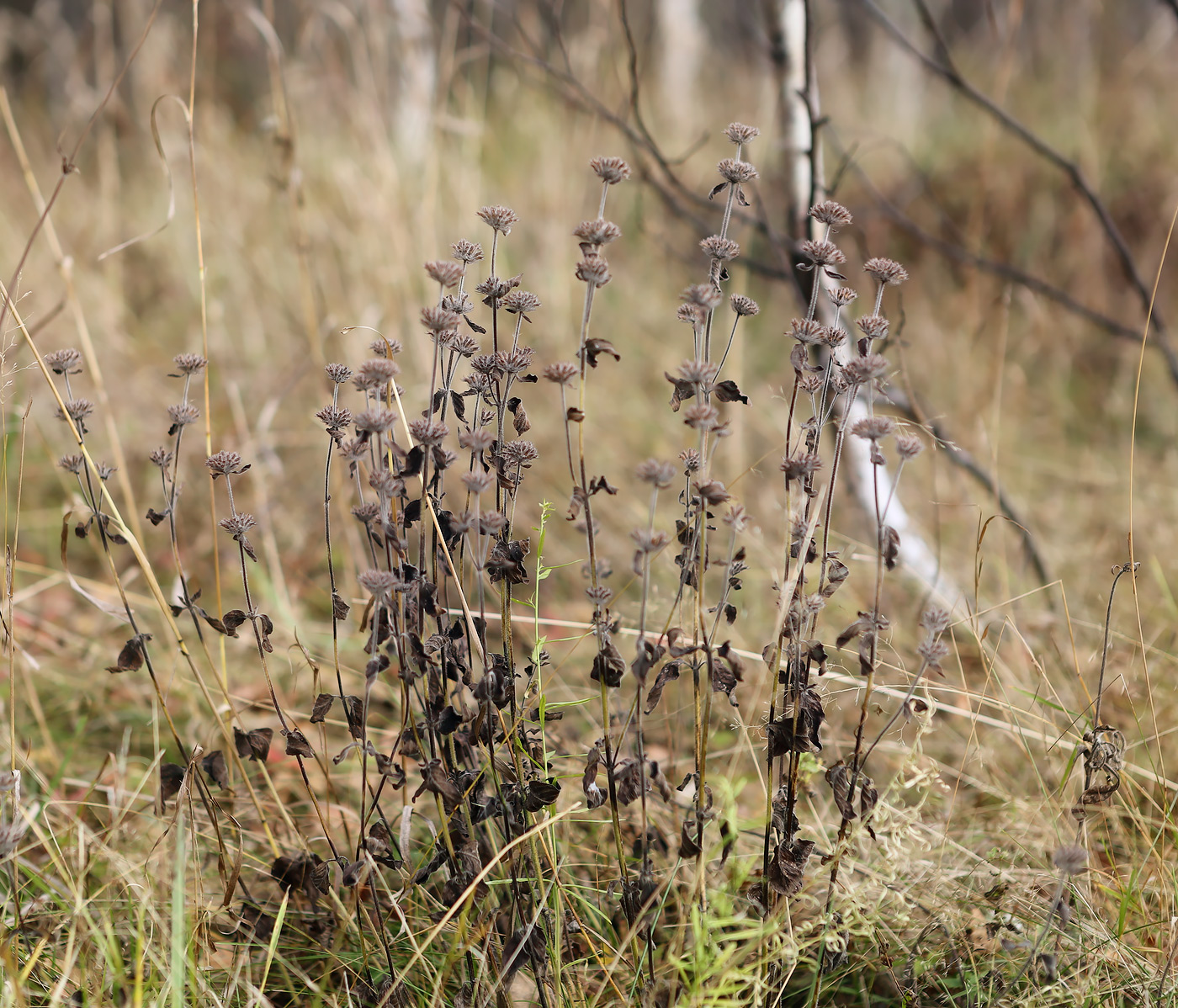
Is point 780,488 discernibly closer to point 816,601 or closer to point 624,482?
point 624,482

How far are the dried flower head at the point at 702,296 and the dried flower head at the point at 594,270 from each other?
0.26 ft

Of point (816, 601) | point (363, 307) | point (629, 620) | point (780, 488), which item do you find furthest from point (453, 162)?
point (816, 601)

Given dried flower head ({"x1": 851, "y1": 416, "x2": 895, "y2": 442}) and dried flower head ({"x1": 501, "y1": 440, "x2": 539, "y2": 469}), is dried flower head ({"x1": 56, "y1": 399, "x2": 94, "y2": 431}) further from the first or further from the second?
dried flower head ({"x1": 851, "y1": 416, "x2": 895, "y2": 442})

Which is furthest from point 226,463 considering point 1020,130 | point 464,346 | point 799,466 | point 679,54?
point 679,54

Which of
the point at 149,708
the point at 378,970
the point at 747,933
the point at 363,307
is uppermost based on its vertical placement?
the point at 363,307

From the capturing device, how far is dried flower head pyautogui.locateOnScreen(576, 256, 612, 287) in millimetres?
892

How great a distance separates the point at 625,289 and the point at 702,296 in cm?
335

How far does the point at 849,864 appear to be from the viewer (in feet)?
4.16

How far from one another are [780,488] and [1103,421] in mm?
1415

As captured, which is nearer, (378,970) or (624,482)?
(378,970)

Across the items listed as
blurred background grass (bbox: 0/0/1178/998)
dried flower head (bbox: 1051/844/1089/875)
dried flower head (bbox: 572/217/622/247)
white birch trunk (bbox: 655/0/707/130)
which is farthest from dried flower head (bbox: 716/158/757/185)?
white birch trunk (bbox: 655/0/707/130)

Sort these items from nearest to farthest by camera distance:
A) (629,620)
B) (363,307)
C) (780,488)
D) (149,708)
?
(149,708), (629,620), (780,488), (363,307)

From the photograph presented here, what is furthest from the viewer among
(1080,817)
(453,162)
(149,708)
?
(453,162)

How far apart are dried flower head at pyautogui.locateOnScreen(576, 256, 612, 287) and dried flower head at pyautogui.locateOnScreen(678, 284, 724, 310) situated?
0.08 m
